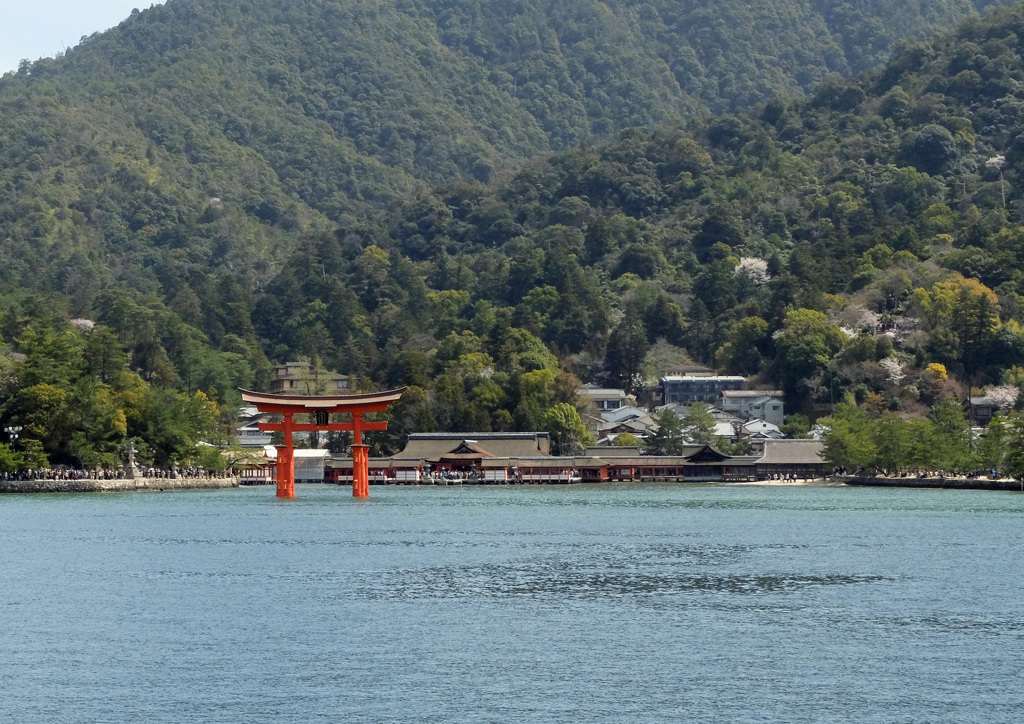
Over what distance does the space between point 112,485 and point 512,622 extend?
2092 inches

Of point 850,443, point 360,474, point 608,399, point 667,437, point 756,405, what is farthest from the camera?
point 608,399

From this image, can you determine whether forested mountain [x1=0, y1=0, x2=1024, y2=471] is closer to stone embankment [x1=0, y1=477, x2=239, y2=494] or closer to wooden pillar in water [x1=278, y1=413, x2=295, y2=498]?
stone embankment [x1=0, y1=477, x2=239, y2=494]

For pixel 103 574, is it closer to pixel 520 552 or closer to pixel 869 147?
pixel 520 552

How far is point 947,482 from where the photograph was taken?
279ft

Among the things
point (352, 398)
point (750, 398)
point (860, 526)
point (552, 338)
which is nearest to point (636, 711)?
point (860, 526)

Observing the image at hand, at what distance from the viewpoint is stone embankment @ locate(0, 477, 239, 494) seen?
77.0m

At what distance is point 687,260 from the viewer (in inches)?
5846

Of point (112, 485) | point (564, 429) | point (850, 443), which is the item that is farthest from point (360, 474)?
point (564, 429)

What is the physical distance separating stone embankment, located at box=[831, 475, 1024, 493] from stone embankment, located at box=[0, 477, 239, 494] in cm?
3701

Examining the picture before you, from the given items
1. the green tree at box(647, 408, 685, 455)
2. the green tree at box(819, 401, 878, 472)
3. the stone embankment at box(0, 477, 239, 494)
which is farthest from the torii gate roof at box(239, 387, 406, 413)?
the green tree at box(647, 408, 685, 455)

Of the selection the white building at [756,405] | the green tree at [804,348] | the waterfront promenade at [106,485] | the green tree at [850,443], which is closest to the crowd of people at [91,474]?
the waterfront promenade at [106,485]

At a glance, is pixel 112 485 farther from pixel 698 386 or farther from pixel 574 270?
pixel 574 270

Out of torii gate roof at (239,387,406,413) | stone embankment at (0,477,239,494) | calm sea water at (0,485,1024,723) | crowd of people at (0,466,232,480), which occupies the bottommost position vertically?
calm sea water at (0,485,1024,723)

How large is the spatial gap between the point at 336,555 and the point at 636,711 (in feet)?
72.6
